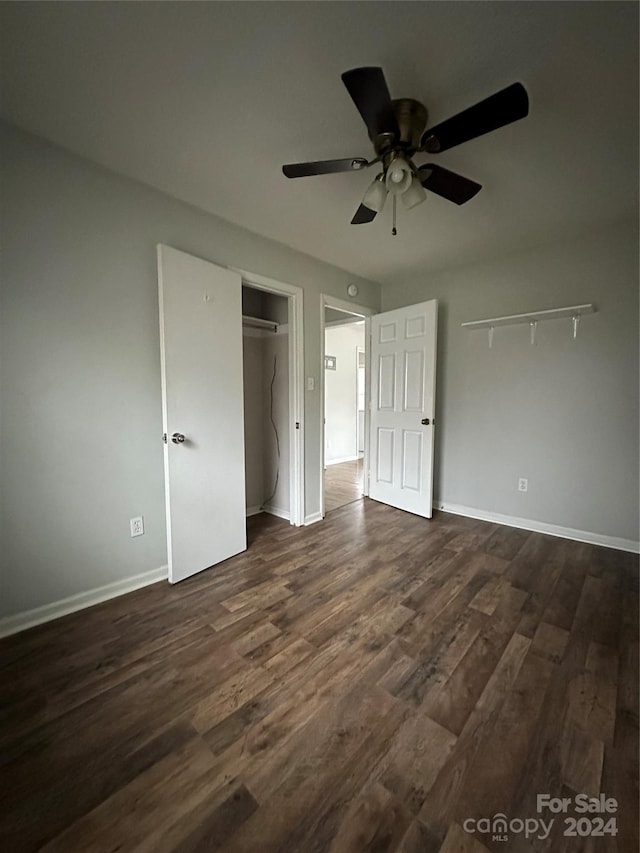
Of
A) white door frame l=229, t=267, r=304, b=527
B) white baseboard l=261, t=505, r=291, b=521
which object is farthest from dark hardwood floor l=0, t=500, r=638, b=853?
white baseboard l=261, t=505, r=291, b=521

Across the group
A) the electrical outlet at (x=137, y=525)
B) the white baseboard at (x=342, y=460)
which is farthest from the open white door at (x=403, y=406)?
the electrical outlet at (x=137, y=525)

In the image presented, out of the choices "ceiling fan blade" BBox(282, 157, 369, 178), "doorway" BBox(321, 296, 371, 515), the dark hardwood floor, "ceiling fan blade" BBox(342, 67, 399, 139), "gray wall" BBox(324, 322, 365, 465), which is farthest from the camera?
"gray wall" BBox(324, 322, 365, 465)

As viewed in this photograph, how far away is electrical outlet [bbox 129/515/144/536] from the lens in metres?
2.15

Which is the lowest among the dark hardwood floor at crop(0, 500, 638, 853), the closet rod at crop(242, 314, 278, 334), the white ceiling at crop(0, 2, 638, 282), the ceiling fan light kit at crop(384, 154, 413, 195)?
the dark hardwood floor at crop(0, 500, 638, 853)

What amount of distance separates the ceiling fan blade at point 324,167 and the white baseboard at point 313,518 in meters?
2.63

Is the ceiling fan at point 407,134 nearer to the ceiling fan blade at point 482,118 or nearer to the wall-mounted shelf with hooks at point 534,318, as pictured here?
the ceiling fan blade at point 482,118

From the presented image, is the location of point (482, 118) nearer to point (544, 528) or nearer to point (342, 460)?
point (544, 528)

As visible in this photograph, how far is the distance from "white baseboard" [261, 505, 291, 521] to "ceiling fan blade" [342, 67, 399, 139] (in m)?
2.93

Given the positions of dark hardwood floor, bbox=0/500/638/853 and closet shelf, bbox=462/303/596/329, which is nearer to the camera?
dark hardwood floor, bbox=0/500/638/853

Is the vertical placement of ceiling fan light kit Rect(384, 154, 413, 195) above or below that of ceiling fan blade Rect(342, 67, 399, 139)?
below

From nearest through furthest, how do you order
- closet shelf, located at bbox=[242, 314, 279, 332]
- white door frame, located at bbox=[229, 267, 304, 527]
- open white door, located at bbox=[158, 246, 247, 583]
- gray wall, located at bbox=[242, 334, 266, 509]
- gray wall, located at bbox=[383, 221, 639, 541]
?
open white door, located at bbox=[158, 246, 247, 583], gray wall, located at bbox=[383, 221, 639, 541], white door frame, located at bbox=[229, 267, 304, 527], closet shelf, located at bbox=[242, 314, 279, 332], gray wall, located at bbox=[242, 334, 266, 509]

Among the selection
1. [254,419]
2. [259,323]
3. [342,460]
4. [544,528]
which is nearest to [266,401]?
[254,419]

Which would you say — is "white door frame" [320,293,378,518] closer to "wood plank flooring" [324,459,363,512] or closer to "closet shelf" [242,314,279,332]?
"wood plank flooring" [324,459,363,512]

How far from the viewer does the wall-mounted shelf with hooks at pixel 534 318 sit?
2707 millimetres
